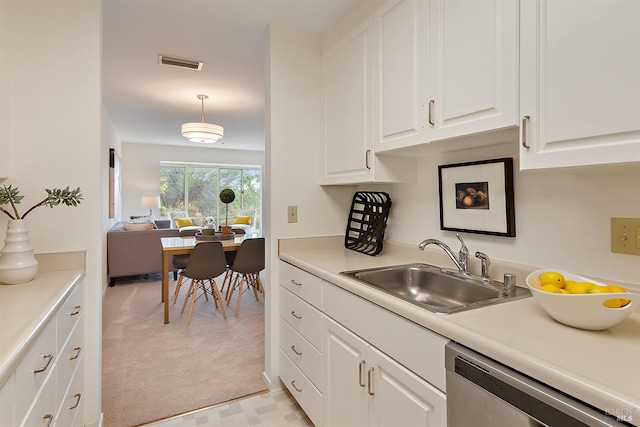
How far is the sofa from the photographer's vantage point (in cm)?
460

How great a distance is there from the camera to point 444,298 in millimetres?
1567

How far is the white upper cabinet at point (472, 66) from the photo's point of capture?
1.09m

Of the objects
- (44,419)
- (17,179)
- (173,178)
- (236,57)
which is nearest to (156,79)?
(236,57)

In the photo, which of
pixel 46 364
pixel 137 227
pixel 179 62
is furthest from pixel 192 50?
pixel 137 227

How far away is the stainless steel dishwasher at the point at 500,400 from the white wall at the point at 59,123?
1715mm

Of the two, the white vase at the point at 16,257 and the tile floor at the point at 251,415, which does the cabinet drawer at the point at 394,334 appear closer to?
the tile floor at the point at 251,415

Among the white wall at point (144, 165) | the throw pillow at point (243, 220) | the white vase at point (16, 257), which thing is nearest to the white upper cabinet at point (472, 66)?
the white vase at point (16, 257)

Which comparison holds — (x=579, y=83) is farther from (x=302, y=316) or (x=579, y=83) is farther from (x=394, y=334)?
(x=302, y=316)

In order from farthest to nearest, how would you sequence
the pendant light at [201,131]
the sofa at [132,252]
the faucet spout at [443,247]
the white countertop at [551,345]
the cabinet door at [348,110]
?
the sofa at [132,252] < the pendant light at [201,131] < the cabinet door at [348,110] < the faucet spout at [443,247] < the white countertop at [551,345]

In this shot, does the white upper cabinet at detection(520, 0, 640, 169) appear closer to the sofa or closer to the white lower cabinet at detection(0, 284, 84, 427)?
the white lower cabinet at detection(0, 284, 84, 427)

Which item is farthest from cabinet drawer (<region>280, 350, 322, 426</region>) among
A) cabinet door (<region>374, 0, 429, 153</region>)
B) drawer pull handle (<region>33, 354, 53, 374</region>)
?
cabinet door (<region>374, 0, 429, 153</region>)

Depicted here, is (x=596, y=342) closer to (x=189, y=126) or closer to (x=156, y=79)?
(x=156, y=79)

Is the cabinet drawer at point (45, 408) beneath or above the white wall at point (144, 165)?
beneath

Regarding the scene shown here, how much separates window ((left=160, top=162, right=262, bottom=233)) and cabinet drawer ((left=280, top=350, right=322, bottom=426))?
6581 millimetres
